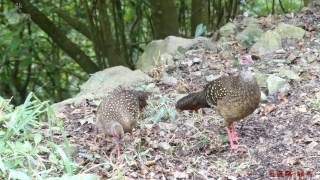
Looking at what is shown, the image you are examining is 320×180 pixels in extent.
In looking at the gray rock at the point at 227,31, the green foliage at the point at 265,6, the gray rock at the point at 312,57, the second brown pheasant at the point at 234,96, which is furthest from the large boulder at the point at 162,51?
the green foliage at the point at 265,6

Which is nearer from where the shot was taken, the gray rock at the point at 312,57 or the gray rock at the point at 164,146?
the gray rock at the point at 164,146

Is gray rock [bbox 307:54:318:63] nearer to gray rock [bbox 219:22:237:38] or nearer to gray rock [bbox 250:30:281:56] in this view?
gray rock [bbox 250:30:281:56]

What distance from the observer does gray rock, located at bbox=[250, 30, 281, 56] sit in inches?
299

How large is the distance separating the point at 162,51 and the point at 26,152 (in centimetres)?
A: 358

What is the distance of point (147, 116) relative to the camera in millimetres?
6316

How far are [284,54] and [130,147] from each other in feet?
8.86

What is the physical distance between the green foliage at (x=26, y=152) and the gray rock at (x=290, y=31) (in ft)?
11.7

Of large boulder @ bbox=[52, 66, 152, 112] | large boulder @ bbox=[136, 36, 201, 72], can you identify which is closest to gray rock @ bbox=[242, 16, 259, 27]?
large boulder @ bbox=[136, 36, 201, 72]

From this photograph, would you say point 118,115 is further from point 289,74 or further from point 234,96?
point 289,74

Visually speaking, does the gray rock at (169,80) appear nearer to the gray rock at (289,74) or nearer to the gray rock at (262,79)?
the gray rock at (262,79)

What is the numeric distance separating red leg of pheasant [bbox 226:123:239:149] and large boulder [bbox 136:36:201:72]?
227 cm

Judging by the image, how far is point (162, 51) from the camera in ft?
26.4

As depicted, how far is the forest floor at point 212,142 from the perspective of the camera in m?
5.00

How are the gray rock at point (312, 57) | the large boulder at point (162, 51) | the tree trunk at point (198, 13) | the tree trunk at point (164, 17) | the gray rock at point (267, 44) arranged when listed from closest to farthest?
the gray rock at point (312, 57) → the gray rock at point (267, 44) → the large boulder at point (162, 51) → the tree trunk at point (164, 17) → the tree trunk at point (198, 13)
